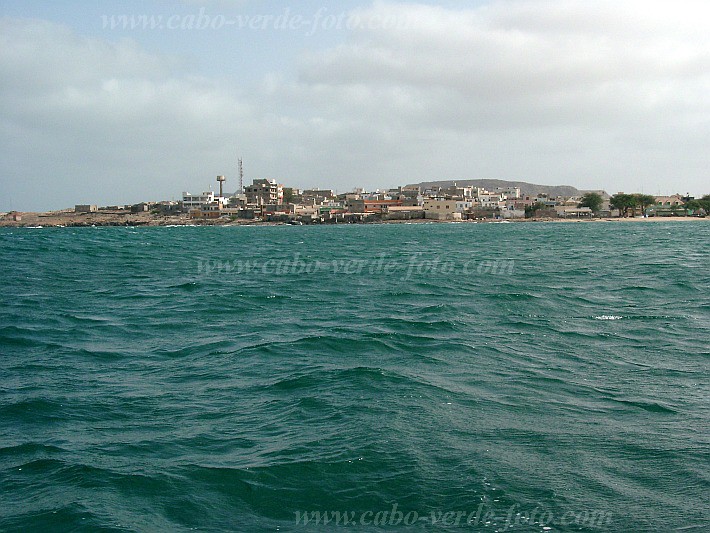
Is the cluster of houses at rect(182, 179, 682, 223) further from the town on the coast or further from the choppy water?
the choppy water

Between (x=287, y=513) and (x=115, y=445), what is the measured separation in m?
2.89

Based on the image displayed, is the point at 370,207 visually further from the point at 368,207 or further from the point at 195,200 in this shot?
the point at 195,200

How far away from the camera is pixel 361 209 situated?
153m

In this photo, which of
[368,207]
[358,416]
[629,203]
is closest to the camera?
[358,416]

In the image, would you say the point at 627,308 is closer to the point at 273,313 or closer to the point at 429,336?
the point at 429,336

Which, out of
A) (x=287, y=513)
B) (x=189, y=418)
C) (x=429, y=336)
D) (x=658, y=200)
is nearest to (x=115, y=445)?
(x=189, y=418)

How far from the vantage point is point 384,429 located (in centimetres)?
891

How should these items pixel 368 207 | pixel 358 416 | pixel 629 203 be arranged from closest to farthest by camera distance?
pixel 358 416 < pixel 629 203 < pixel 368 207

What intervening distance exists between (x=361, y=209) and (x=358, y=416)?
472ft

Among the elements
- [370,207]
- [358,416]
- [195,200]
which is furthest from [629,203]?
[358,416]

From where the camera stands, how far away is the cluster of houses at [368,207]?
14638 cm

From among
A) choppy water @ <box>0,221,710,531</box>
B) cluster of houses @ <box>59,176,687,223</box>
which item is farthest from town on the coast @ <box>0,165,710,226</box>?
choppy water @ <box>0,221,710,531</box>

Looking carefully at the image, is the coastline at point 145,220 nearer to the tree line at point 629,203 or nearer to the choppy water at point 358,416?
A: the tree line at point 629,203

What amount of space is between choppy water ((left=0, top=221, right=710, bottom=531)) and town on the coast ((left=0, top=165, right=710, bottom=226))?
12575 cm
